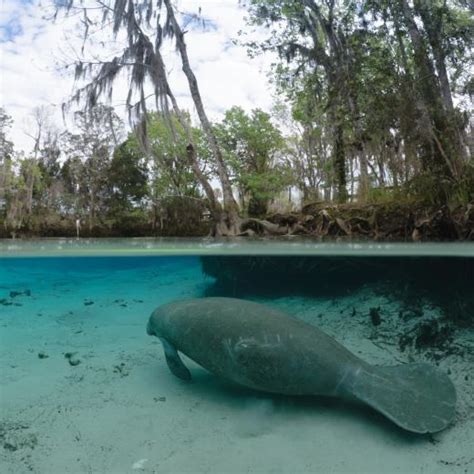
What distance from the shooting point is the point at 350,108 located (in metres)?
15.6

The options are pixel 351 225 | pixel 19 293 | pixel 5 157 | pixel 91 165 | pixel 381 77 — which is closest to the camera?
pixel 19 293

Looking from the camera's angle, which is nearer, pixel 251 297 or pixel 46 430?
pixel 46 430

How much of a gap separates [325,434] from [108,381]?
1.93m

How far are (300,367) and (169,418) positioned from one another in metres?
1.04

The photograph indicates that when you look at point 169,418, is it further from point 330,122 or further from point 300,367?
point 330,122

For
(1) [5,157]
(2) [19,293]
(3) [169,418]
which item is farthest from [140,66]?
(1) [5,157]

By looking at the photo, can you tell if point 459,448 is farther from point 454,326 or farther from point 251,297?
point 251,297

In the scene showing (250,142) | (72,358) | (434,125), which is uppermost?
(250,142)

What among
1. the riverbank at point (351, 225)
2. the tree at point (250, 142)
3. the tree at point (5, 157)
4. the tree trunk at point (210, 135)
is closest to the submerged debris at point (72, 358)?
the riverbank at point (351, 225)

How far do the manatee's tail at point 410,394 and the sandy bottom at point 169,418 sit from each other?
4.9 inches

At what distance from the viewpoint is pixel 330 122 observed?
17.2 meters

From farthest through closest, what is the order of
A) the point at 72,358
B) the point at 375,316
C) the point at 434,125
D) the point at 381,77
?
the point at 381,77, the point at 434,125, the point at 375,316, the point at 72,358

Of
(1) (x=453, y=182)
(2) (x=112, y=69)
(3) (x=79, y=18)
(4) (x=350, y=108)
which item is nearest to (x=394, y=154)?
(4) (x=350, y=108)

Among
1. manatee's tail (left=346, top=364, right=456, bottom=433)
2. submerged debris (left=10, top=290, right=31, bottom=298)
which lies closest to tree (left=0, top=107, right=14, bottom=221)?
submerged debris (left=10, top=290, right=31, bottom=298)
